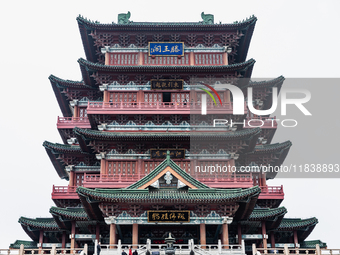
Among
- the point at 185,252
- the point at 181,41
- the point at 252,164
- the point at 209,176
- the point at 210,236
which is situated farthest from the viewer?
the point at 181,41

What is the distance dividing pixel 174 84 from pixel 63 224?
52.1 feet

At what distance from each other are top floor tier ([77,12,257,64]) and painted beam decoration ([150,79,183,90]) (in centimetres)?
381

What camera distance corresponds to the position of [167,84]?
45.0 metres

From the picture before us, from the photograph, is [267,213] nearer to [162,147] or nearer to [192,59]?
[162,147]

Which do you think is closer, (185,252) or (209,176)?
(185,252)

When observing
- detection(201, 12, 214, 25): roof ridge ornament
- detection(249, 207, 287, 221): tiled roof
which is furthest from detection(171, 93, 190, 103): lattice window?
detection(249, 207, 287, 221): tiled roof

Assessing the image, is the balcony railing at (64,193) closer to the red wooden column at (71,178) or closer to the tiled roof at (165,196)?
the red wooden column at (71,178)

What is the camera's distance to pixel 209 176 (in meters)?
41.2

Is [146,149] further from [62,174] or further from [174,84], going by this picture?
[62,174]

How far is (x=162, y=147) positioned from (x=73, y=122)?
10.3 m

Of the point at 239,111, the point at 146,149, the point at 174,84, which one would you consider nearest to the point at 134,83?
the point at 174,84

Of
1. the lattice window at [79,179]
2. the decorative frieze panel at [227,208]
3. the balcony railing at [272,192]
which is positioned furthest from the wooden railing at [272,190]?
the lattice window at [79,179]

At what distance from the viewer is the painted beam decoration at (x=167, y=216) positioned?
33.4 meters

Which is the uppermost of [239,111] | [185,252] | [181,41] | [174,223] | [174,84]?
[181,41]
